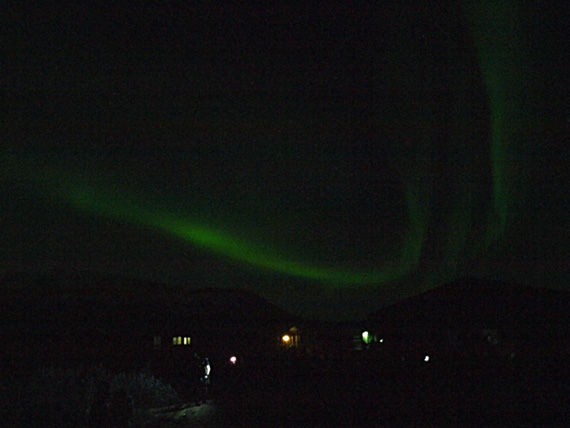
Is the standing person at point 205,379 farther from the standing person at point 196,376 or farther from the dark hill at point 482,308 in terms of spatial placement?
the dark hill at point 482,308

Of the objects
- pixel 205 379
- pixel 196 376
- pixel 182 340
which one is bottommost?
pixel 205 379

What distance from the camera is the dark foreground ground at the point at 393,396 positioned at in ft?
44.7

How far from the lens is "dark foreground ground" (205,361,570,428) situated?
537 inches

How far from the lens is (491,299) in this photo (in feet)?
96.9

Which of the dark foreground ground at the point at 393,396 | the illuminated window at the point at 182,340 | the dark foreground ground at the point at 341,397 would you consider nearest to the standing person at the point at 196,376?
the dark foreground ground at the point at 341,397

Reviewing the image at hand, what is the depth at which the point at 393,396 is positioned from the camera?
17.0 m

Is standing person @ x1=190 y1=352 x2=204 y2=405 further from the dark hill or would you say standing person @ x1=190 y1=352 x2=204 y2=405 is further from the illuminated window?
the illuminated window

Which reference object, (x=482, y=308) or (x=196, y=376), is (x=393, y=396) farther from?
(x=482, y=308)

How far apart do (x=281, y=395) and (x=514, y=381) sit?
22.1 ft

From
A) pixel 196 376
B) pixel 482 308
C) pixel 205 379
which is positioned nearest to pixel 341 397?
pixel 205 379

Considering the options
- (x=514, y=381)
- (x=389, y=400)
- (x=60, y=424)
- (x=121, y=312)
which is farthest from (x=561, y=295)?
(x=60, y=424)

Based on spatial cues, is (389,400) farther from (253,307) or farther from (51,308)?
(253,307)

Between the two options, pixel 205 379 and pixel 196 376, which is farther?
pixel 196 376

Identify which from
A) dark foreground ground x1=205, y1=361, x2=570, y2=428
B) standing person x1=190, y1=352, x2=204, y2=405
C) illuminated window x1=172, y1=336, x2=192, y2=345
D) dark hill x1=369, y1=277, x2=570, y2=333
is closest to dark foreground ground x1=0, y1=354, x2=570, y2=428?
dark foreground ground x1=205, y1=361, x2=570, y2=428
